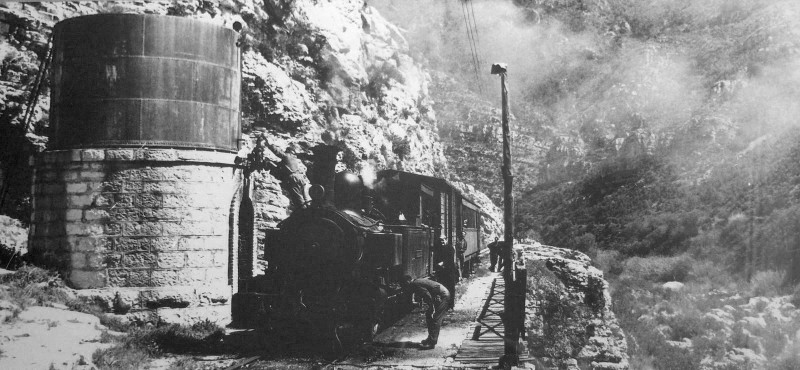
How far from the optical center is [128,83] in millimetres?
12461

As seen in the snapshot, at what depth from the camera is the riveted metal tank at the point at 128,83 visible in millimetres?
12422

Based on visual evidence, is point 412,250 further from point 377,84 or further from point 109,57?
point 377,84

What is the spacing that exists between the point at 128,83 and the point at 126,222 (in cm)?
312

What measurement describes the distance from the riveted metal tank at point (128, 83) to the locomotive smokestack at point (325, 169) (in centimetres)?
368

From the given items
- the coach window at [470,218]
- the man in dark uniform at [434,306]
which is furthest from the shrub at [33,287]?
the coach window at [470,218]

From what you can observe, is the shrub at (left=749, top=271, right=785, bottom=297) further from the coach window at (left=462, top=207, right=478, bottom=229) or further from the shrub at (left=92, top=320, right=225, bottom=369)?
the shrub at (left=92, top=320, right=225, bottom=369)

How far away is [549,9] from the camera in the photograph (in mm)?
64188

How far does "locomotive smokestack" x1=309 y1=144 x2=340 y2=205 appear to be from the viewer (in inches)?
421

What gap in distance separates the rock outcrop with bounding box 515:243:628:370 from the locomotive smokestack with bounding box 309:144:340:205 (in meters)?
5.58

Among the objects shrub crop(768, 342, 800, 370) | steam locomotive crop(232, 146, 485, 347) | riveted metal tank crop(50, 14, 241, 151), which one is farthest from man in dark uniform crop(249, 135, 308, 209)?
shrub crop(768, 342, 800, 370)

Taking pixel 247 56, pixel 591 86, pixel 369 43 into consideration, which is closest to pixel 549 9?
pixel 591 86

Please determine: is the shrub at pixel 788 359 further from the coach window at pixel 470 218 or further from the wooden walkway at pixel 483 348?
the wooden walkway at pixel 483 348

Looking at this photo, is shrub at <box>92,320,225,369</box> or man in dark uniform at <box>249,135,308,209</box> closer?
shrub at <box>92,320,225,369</box>

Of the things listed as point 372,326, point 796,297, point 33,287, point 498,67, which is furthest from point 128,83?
point 796,297
